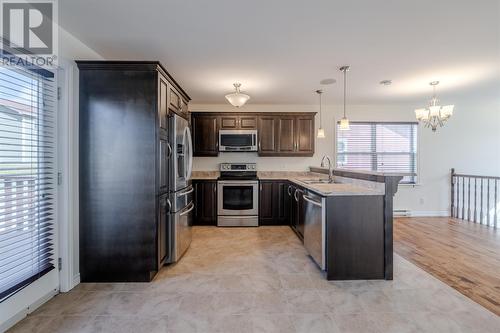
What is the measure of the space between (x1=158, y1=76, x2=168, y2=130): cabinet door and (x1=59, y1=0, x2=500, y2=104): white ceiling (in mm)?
435

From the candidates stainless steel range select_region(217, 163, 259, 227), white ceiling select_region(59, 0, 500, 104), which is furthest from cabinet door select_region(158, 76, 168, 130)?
stainless steel range select_region(217, 163, 259, 227)

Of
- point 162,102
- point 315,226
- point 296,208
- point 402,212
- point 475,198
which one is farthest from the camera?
point 402,212

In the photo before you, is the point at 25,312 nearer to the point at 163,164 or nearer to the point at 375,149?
the point at 163,164

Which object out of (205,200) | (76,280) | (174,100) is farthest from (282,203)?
(76,280)

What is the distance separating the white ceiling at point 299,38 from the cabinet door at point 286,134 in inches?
42.8

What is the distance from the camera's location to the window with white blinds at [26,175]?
178cm

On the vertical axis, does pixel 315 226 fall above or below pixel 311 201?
below

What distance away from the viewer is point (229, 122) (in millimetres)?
5012

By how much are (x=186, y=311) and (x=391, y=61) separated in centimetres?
356

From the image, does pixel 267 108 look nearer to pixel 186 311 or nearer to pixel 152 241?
pixel 152 241

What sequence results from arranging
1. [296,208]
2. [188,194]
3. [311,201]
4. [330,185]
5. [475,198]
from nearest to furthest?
[311,201] < [330,185] < [188,194] < [296,208] < [475,198]

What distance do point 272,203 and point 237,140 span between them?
1440 mm

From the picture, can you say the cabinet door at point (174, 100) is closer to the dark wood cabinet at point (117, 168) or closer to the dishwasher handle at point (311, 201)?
the dark wood cabinet at point (117, 168)

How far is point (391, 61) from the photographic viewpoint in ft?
10.1
